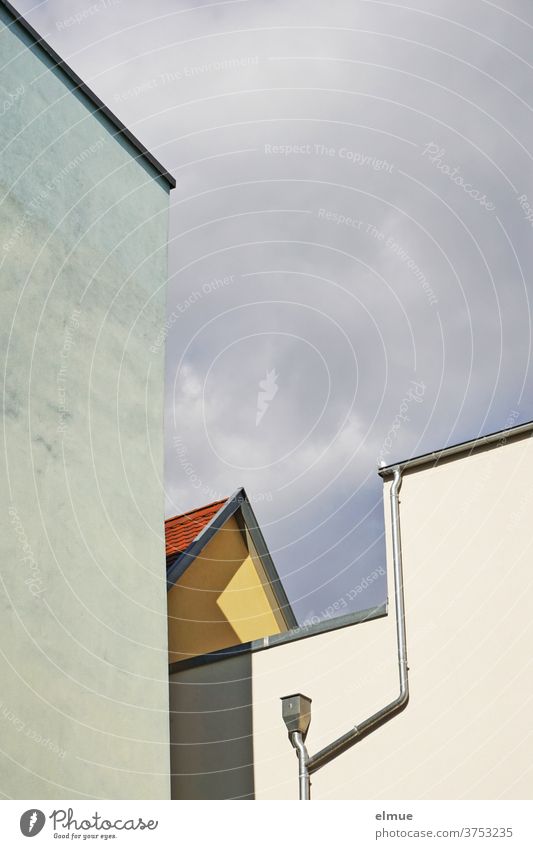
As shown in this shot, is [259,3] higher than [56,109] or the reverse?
higher

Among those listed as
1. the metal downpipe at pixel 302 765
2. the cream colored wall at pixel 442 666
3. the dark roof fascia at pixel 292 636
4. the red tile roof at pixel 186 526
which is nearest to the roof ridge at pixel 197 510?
the red tile roof at pixel 186 526

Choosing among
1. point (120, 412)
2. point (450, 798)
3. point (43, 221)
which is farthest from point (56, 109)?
point (450, 798)

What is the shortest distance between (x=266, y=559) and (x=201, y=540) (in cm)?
154

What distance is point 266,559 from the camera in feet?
40.9

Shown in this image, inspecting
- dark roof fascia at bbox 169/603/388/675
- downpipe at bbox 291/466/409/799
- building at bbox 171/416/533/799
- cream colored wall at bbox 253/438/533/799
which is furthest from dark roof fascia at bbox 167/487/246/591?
downpipe at bbox 291/466/409/799

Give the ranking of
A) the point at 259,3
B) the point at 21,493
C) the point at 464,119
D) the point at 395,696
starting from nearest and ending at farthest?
the point at 21,493 → the point at 395,696 → the point at 464,119 → the point at 259,3

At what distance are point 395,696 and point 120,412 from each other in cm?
360

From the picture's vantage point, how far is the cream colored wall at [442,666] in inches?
302

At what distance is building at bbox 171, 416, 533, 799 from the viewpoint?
772 cm

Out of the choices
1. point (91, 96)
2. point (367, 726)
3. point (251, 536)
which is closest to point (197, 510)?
point (251, 536)

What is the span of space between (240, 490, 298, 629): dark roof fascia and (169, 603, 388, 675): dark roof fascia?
108 inches

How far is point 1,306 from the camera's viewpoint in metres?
7.47

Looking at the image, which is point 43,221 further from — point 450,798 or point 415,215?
point 450,798

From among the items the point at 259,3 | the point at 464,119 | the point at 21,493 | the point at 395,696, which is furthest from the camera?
the point at 259,3
